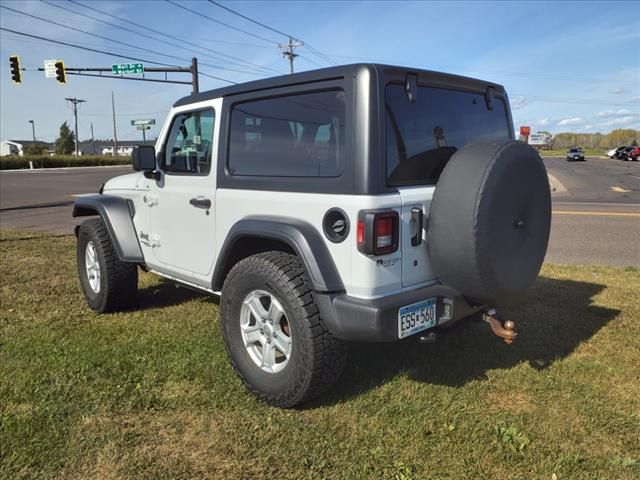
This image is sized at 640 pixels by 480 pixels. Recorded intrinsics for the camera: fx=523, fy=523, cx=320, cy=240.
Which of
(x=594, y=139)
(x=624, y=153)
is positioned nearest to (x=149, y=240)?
(x=624, y=153)

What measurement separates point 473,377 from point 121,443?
2185mm

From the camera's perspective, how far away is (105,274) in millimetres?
4645

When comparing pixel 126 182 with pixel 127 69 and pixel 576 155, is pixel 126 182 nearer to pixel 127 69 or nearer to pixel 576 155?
pixel 127 69

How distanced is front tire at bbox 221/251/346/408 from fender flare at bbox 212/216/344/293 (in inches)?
5.6

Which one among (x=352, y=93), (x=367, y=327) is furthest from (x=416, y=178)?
(x=367, y=327)

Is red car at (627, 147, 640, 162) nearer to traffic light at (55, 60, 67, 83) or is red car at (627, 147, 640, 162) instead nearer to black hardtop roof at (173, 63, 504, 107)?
traffic light at (55, 60, 67, 83)

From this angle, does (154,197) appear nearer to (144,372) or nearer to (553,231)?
(144,372)

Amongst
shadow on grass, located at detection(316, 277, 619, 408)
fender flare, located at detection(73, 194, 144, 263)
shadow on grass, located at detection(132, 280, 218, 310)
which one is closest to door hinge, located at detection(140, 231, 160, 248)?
fender flare, located at detection(73, 194, 144, 263)

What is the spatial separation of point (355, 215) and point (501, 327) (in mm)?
1210

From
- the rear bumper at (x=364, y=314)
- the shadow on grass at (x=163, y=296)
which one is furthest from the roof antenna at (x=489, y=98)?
Result: the shadow on grass at (x=163, y=296)

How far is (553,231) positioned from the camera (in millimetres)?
9891

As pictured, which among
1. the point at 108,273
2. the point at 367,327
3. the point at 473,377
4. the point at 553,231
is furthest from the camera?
the point at 553,231

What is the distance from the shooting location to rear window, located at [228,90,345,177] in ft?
9.41

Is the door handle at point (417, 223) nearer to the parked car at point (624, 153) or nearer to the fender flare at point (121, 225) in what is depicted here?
the fender flare at point (121, 225)
